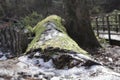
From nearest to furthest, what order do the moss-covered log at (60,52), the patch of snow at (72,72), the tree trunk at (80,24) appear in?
1. the patch of snow at (72,72)
2. the moss-covered log at (60,52)
3. the tree trunk at (80,24)

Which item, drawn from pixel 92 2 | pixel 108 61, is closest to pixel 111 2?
pixel 92 2

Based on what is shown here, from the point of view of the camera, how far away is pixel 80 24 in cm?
1051

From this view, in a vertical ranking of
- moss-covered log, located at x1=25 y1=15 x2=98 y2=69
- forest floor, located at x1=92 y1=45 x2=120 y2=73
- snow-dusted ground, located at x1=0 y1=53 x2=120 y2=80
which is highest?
moss-covered log, located at x1=25 y1=15 x2=98 y2=69

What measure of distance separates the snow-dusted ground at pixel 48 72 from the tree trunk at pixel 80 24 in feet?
11.9

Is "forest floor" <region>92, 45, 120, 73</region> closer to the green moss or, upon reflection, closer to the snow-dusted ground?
the green moss

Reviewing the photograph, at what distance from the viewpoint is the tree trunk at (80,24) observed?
34.2 ft

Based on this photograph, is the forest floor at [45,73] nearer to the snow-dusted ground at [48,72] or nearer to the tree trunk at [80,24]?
the snow-dusted ground at [48,72]

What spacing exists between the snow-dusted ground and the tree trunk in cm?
362

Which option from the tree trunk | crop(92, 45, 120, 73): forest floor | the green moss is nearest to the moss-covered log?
the green moss

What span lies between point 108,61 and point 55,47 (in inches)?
77.5

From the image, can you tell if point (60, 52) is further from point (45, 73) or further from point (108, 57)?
point (108, 57)

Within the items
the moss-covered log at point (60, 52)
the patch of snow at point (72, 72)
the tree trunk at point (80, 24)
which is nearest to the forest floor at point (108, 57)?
the tree trunk at point (80, 24)

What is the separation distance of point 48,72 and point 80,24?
14.6ft

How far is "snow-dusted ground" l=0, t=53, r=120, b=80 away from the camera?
5.53m
